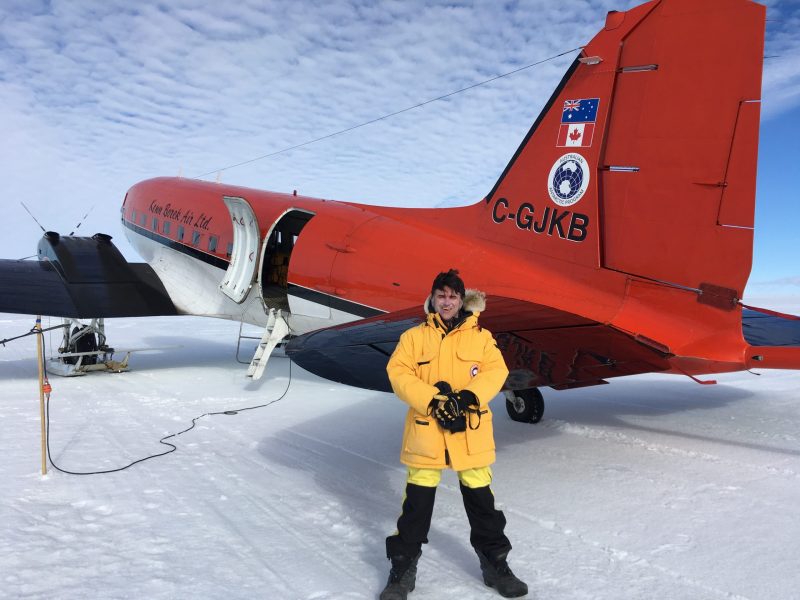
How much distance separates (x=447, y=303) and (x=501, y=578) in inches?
66.3

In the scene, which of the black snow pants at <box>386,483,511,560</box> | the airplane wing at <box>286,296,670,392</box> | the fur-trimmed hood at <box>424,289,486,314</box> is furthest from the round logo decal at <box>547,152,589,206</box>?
the black snow pants at <box>386,483,511,560</box>

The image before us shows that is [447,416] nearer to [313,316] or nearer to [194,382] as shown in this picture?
[313,316]

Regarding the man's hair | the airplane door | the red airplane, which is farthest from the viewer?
the airplane door

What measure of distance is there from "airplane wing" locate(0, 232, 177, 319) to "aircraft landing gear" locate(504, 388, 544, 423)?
27.7 ft

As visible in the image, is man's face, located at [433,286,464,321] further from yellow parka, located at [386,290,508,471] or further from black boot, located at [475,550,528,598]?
black boot, located at [475,550,528,598]

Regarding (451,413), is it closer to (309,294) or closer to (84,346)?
(309,294)

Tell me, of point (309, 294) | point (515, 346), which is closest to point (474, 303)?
point (515, 346)

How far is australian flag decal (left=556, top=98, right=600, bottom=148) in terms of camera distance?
5.99m

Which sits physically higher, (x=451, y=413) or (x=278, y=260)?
(x=278, y=260)

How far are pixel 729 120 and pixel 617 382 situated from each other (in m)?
6.62

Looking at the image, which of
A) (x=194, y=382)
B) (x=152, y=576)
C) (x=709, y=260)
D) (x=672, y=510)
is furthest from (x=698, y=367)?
(x=194, y=382)

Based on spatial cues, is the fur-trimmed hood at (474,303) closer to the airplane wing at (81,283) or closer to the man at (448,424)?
the man at (448,424)

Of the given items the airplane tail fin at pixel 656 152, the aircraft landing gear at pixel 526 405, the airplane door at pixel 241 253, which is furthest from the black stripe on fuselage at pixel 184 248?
the airplane tail fin at pixel 656 152

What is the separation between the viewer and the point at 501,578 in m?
3.45
